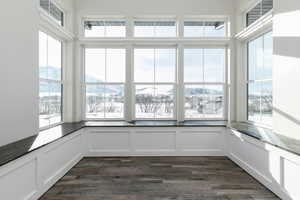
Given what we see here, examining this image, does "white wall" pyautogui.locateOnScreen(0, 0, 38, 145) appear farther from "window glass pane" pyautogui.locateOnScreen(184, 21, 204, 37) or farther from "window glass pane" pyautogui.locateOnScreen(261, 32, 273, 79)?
"window glass pane" pyautogui.locateOnScreen(261, 32, 273, 79)

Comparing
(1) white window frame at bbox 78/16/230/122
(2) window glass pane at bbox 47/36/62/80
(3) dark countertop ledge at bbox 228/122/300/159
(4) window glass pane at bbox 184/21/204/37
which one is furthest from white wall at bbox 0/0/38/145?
(3) dark countertop ledge at bbox 228/122/300/159

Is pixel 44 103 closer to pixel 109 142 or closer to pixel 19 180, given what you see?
pixel 109 142

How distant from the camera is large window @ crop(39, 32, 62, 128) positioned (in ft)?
10.6

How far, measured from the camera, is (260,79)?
11.6ft

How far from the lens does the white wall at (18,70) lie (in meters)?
2.21

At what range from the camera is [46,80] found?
332 centimetres

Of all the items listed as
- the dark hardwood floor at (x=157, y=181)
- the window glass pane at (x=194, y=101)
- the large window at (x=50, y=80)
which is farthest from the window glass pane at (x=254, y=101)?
the large window at (x=50, y=80)

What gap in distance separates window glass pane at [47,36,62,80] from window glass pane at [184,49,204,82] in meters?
2.55

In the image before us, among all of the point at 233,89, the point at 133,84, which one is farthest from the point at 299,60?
the point at 133,84

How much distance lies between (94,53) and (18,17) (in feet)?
6.22

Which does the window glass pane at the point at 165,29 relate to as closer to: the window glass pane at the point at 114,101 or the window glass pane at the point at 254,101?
the window glass pane at the point at 114,101

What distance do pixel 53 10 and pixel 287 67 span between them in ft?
12.5

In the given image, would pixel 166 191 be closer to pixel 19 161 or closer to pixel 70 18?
pixel 19 161

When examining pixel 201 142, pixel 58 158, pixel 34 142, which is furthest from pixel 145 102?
pixel 34 142
